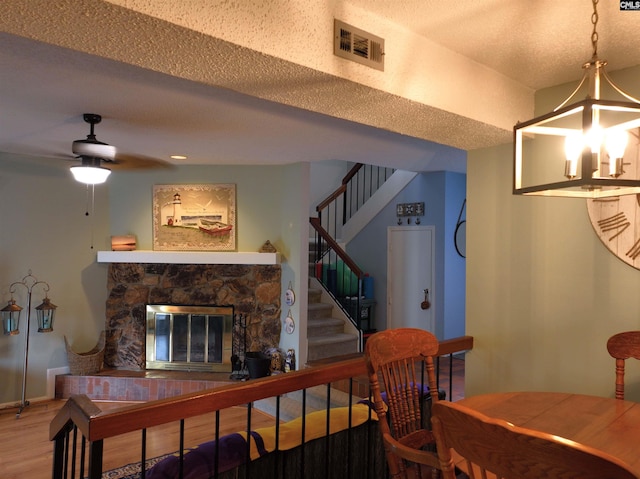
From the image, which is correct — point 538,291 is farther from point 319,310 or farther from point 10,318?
point 10,318

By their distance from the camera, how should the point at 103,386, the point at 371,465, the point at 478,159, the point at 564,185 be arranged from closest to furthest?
the point at 564,185, the point at 371,465, the point at 478,159, the point at 103,386

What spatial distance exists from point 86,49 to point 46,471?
334 centimetres

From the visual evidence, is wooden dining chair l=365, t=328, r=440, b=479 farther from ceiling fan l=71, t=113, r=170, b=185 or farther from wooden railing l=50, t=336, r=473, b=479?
ceiling fan l=71, t=113, r=170, b=185

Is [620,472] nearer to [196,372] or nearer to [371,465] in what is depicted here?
[371,465]

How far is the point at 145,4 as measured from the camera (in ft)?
4.11

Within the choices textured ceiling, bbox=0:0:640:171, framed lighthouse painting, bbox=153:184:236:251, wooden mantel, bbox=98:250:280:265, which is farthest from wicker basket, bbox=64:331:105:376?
textured ceiling, bbox=0:0:640:171

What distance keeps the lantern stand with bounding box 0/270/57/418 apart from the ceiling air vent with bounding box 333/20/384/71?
4.34 metres

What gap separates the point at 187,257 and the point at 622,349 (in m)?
4.17

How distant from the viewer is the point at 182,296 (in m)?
5.32

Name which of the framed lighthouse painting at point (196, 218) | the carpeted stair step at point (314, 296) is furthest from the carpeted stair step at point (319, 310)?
the framed lighthouse painting at point (196, 218)

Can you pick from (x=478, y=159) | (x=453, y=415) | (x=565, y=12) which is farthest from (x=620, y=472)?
(x=478, y=159)

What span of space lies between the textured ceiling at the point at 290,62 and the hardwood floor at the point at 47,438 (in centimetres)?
209

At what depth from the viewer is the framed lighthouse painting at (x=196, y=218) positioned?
17.3 ft

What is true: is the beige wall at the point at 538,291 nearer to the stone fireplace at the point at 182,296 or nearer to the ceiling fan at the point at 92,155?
the ceiling fan at the point at 92,155
